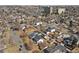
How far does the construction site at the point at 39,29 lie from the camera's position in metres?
1.58

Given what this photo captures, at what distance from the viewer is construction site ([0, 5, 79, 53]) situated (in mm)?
1580

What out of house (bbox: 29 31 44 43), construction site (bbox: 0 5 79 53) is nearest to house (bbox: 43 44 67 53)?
construction site (bbox: 0 5 79 53)

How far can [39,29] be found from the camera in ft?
5.27

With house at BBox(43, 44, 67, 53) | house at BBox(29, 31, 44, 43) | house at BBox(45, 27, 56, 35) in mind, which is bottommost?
house at BBox(43, 44, 67, 53)

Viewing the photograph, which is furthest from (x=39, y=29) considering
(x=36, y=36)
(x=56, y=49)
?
(x=56, y=49)

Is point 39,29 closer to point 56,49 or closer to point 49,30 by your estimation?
point 49,30

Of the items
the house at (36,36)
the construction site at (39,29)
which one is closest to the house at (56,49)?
the construction site at (39,29)

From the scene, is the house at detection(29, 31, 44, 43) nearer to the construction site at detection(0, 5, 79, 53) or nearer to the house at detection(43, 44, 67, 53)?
the construction site at detection(0, 5, 79, 53)

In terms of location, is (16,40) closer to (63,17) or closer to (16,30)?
(16,30)

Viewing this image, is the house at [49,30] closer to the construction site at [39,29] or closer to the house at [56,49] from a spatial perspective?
the construction site at [39,29]

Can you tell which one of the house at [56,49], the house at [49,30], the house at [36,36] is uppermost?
the house at [49,30]
